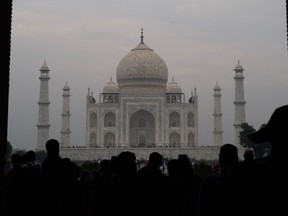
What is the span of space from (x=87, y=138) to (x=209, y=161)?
31.2 feet

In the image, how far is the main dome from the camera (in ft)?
136

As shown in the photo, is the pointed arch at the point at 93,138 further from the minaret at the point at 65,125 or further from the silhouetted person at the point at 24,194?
the silhouetted person at the point at 24,194

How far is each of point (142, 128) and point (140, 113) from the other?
45.6 inches

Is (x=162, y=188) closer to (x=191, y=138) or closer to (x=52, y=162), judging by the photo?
(x=52, y=162)

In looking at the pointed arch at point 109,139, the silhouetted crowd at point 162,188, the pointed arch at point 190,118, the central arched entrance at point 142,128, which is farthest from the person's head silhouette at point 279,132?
the central arched entrance at point 142,128

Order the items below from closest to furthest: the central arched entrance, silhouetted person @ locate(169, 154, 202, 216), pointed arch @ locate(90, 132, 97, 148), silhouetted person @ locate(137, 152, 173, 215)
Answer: silhouetted person @ locate(137, 152, 173, 215)
silhouetted person @ locate(169, 154, 202, 216)
pointed arch @ locate(90, 132, 97, 148)
the central arched entrance

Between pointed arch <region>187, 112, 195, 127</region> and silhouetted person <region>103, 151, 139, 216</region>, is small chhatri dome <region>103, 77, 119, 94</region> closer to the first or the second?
pointed arch <region>187, 112, 195, 127</region>

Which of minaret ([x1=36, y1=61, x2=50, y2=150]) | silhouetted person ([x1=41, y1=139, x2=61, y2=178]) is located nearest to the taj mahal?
minaret ([x1=36, y1=61, x2=50, y2=150])

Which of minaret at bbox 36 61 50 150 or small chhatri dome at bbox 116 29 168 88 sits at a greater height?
small chhatri dome at bbox 116 29 168 88

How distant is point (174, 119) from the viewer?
4109cm

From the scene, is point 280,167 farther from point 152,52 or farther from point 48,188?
point 152,52

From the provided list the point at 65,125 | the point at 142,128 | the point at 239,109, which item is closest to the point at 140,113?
the point at 142,128

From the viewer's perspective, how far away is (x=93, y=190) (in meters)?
4.98

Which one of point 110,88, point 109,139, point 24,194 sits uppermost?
point 110,88
